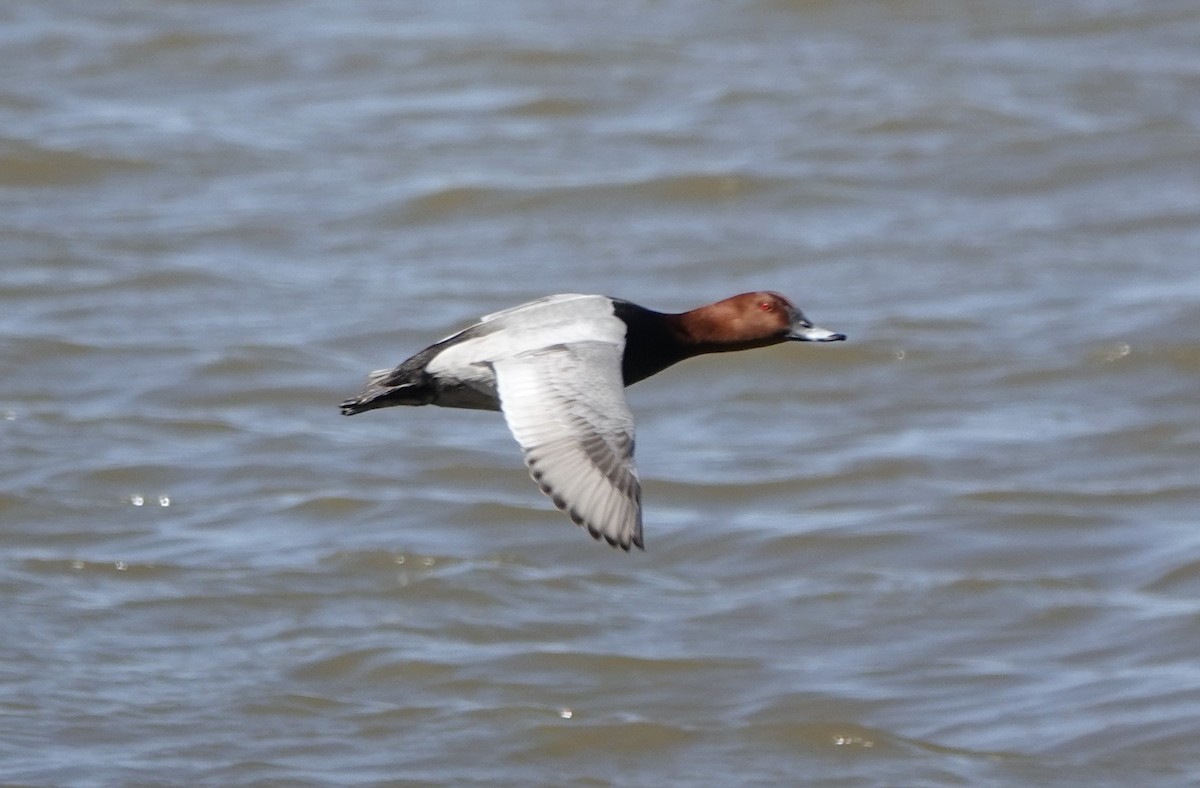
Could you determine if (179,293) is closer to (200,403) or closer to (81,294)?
(81,294)

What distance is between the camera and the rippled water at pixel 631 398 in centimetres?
681

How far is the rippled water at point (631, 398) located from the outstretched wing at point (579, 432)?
1.70 metres

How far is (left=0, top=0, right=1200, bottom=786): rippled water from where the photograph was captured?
6.81 metres

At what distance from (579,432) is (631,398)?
454cm

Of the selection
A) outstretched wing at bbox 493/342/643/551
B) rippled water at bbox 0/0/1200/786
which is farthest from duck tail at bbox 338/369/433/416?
rippled water at bbox 0/0/1200/786

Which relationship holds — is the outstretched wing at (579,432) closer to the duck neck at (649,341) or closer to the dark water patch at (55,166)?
the duck neck at (649,341)

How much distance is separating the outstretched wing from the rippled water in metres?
1.70

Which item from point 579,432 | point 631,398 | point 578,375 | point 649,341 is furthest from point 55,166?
point 579,432

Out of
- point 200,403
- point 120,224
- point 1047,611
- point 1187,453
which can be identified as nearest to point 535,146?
point 120,224

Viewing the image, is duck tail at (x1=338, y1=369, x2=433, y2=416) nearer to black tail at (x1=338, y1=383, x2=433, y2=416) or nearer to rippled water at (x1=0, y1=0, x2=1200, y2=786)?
black tail at (x1=338, y1=383, x2=433, y2=416)

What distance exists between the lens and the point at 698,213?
37.7 ft

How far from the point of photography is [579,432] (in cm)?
506

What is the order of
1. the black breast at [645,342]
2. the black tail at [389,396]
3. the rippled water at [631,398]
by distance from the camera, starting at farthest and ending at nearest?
1. the rippled water at [631,398]
2. the black breast at [645,342]
3. the black tail at [389,396]

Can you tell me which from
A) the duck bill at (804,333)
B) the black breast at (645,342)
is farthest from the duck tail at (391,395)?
the duck bill at (804,333)
